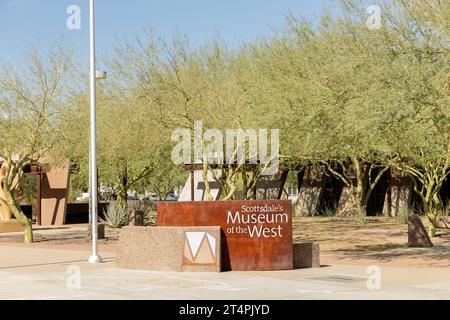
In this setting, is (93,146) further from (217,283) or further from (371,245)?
(371,245)

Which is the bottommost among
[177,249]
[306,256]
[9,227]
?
[9,227]

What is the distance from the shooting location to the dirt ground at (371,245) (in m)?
20.7

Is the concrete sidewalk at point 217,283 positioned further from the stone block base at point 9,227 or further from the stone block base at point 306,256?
the stone block base at point 9,227

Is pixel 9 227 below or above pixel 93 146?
below

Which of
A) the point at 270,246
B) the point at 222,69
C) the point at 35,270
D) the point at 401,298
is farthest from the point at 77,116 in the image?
the point at 401,298

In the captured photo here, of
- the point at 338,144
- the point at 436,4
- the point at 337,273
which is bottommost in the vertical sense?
the point at 337,273

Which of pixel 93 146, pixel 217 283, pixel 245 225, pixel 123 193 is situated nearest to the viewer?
pixel 217 283

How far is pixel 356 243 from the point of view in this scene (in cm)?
2702

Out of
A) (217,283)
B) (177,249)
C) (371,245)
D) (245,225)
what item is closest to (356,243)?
(371,245)

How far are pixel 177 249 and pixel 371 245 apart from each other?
34.3 ft

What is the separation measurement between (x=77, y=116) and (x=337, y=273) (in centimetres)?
1677

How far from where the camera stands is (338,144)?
978 inches

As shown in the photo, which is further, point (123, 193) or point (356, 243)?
point (123, 193)
